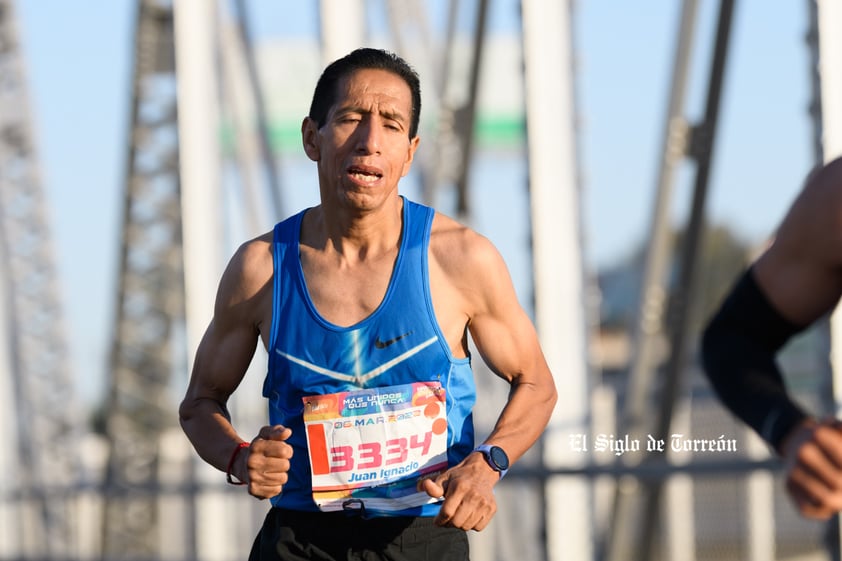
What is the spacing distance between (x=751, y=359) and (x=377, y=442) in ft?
3.22

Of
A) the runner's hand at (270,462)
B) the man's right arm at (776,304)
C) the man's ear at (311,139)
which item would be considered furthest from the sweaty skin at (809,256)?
the man's ear at (311,139)

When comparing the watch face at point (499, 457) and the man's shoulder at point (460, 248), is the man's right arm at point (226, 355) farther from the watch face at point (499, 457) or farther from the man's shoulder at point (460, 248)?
the watch face at point (499, 457)

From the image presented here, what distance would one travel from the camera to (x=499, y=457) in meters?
2.95

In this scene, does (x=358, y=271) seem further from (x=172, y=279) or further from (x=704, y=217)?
(x=172, y=279)

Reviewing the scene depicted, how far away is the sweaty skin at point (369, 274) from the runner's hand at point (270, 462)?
0.14ft

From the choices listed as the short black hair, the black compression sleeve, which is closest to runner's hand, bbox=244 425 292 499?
the short black hair

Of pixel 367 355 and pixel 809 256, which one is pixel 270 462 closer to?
pixel 367 355

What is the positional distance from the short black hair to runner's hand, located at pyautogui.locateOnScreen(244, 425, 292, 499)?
0.62 metres

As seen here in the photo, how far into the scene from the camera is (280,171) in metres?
11.0

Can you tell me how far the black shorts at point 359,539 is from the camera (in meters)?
3.04

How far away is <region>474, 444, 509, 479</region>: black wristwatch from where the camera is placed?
2922 millimetres

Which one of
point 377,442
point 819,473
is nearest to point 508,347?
point 377,442

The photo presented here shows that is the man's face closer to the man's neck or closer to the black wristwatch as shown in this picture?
the man's neck

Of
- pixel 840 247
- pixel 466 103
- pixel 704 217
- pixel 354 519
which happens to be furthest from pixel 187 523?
pixel 840 247
